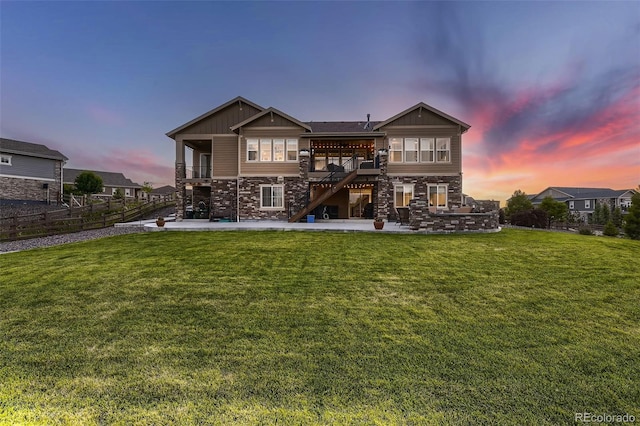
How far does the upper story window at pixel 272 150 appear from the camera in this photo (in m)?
18.1

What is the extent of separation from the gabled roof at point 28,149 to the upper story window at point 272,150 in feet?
77.8

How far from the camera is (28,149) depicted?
85.4 ft

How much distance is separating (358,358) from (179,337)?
2292 mm

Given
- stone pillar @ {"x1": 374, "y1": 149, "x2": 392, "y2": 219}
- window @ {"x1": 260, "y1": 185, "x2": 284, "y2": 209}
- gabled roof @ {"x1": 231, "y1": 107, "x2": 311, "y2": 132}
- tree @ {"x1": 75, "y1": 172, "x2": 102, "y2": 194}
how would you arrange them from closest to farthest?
1. gabled roof @ {"x1": 231, "y1": 107, "x2": 311, "y2": 132}
2. stone pillar @ {"x1": 374, "y1": 149, "x2": 392, "y2": 219}
3. window @ {"x1": 260, "y1": 185, "x2": 284, "y2": 209}
4. tree @ {"x1": 75, "y1": 172, "x2": 102, "y2": 194}

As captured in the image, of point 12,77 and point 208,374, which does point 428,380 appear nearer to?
point 208,374

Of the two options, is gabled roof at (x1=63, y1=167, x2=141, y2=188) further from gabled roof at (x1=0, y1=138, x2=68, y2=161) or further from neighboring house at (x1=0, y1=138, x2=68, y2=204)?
neighboring house at (x1=0, y1=138, x2=68, y2=204)

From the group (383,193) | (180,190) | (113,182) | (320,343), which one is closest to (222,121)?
(180,190)

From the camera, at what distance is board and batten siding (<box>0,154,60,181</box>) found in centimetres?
2450

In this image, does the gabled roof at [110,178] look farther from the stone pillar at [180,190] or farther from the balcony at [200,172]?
the stone pillar at [180,190]

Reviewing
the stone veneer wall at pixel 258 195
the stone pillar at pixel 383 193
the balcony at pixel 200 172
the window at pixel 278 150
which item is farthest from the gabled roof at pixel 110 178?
the stone pillar at pixel 383 193

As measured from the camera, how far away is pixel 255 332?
3.54 m

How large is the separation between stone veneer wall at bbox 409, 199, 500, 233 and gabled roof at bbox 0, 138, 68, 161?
1370 inches

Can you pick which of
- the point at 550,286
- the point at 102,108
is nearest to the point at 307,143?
the point at 550,286

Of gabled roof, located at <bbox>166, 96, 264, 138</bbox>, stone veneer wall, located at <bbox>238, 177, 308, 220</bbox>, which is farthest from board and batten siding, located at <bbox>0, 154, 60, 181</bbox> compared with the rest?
stone veneer wall, located at <bbox>238, 177, 308, 220</bbox>
